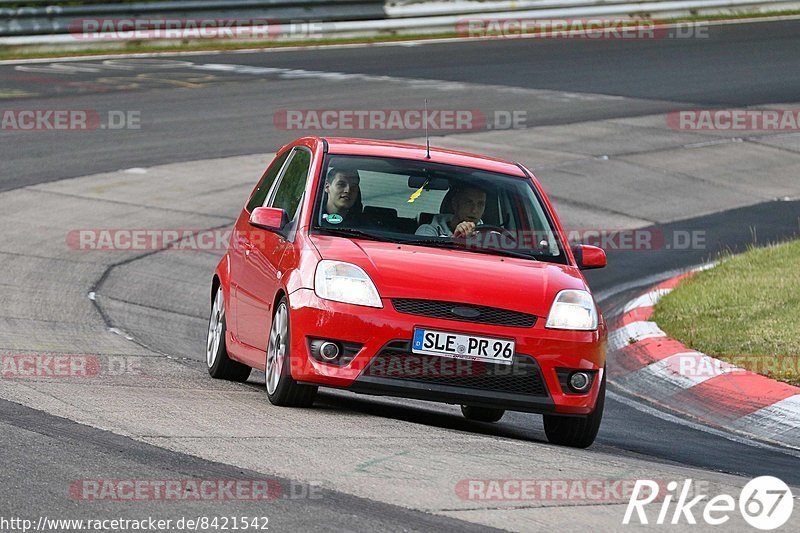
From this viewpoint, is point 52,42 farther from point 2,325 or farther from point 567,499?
point 567,499

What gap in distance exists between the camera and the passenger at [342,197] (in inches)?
335

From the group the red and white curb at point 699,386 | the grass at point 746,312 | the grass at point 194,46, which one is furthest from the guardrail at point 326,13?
the red and white curb at point 699,386

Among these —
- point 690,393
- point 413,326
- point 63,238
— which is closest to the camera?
point 413,326

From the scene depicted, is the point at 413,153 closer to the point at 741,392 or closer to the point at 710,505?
the point at 741,392

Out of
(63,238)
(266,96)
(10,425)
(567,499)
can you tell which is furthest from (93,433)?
(266,96)

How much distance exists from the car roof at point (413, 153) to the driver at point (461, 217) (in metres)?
0.23

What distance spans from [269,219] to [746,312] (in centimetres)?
487

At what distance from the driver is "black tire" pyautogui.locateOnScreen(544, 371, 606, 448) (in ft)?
3.89

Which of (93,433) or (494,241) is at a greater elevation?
(494,241)

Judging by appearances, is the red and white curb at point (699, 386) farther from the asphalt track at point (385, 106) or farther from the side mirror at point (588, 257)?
the side mirror at point (588, 257)

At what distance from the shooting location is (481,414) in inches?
361

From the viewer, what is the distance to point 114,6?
2878 centimetres

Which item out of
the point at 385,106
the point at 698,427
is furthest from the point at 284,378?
the point at 385,106

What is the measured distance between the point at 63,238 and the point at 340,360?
757 centimetres
